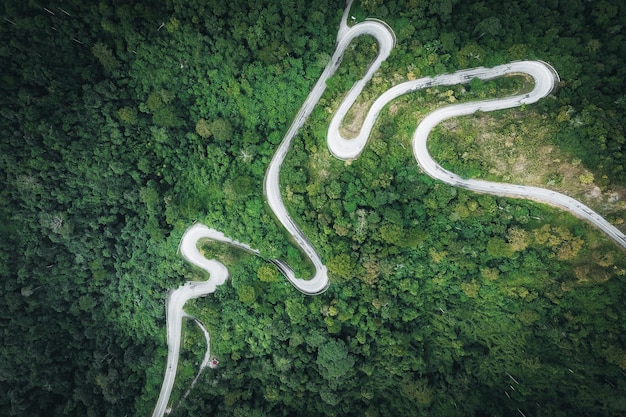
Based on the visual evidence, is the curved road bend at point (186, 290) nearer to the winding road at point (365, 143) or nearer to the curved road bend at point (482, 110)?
the winding road at point (365, 143)

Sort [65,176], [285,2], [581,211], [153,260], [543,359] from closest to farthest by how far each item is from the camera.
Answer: [581,211] < [285,2] < [543,359] < [65,176] < [153,260]

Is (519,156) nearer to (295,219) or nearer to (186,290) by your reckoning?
(295,219)

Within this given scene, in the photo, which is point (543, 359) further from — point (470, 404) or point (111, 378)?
point (111, 378)

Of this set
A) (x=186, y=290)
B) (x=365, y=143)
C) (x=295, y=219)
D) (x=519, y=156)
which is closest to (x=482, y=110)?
(x=519, y=156)

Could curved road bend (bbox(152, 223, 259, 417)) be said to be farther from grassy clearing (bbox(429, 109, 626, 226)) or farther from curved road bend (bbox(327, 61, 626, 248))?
grassy clearing (bbox(429, 109, 626, 226))

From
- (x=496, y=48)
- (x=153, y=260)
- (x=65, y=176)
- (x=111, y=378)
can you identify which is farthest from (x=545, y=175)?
(x=111, y=378)

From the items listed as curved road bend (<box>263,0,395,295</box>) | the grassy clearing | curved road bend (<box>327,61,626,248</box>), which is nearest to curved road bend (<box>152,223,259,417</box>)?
curved road bend (<box>263,0,395,295</box>)

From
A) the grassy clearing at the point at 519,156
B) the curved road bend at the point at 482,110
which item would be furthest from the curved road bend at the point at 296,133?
the grassy clearing at the point at 519,156
